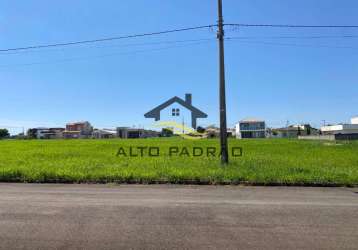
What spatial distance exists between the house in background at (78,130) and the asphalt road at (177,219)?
13496 centimetres

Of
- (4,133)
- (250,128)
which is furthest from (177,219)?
(4,133)

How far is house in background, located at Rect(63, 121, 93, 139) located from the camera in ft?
458

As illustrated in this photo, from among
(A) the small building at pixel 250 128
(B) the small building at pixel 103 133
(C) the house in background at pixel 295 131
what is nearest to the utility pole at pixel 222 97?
(A) the small building at pixel 250 128

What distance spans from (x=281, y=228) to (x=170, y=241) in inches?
79.1

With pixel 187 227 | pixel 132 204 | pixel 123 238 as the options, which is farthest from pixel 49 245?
pixel 132 204

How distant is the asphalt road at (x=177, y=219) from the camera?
509cm

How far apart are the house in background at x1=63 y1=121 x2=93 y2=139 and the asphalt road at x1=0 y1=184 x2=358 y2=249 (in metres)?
135

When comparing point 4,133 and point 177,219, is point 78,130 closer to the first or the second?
point 4,133

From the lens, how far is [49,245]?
16.1ft

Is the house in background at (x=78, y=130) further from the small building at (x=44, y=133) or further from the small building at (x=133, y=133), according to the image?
the small building at (x=133, y=133)

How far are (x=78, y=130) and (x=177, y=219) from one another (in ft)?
480

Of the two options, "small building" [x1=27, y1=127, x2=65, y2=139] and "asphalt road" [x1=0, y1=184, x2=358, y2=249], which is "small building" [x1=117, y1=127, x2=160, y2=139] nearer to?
"small building" [x1=27, y1=127, x2=65, y2=139]

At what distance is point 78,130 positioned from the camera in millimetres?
146125

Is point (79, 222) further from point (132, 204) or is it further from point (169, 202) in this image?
point (169, 202)
